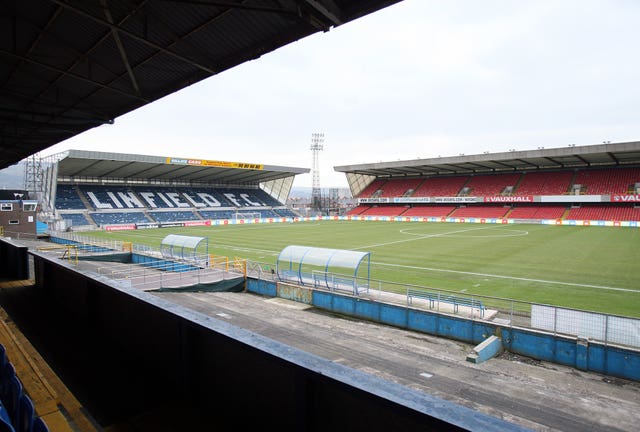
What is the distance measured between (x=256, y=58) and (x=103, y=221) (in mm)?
57424

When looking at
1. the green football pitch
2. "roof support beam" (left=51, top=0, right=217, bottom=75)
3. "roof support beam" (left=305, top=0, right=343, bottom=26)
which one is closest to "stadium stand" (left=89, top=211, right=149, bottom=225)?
the green football pitch

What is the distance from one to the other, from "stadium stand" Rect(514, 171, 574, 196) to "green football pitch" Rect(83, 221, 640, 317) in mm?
21029

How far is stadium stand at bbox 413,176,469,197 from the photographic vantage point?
71.9 m

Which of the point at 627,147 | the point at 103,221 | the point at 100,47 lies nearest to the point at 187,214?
the point at 103,221

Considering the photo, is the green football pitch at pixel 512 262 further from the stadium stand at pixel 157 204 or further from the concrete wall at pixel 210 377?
the stadium stand at pixel 157 204

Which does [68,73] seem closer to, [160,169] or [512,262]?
[512,262]

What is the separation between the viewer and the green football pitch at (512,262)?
17.4 metres

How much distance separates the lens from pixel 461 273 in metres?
21.7

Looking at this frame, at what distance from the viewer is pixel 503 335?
1196 centimetres

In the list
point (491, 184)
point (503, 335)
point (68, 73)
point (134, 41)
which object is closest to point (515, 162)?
point (491, 184)

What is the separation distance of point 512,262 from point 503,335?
14703 mm

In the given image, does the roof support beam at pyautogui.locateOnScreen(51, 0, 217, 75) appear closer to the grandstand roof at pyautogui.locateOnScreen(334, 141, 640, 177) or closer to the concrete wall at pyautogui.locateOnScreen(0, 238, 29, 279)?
the concrete wall at pyautogui.locateOnScreen(0, 238, 29, 279)

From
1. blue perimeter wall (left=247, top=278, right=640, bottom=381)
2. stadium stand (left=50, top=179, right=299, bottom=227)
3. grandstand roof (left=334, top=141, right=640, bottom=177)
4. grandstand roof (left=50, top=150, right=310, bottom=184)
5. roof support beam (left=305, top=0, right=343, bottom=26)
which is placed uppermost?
grandstand roof (left=334, top=141, right=640, bottom=177)

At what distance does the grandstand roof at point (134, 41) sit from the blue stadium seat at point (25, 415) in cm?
564
